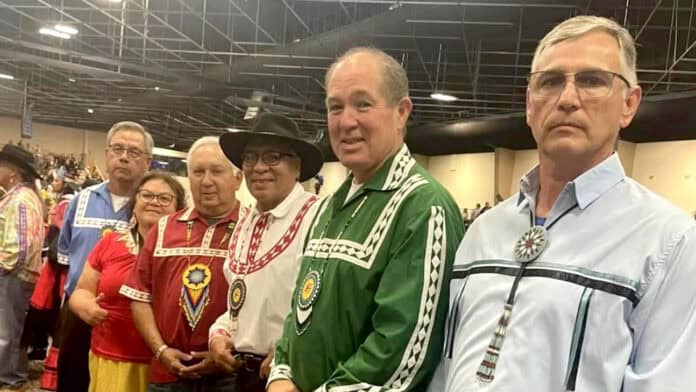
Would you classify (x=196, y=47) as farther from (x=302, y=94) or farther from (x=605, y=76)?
(x=605, y=76)

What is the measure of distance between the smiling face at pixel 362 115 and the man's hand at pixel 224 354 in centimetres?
79

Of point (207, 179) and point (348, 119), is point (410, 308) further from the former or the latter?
point (207, 179)

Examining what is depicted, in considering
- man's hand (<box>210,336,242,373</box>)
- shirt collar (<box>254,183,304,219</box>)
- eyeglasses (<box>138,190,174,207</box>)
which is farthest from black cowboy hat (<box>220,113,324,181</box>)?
man's hand (<box>210,336,242,373</box>)

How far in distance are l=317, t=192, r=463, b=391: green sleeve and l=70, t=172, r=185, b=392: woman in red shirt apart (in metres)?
1.36

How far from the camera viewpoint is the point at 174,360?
2.28 meters

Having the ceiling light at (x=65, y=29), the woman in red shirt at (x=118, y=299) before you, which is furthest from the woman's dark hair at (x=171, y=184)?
the ceiling light at (x=65, y=29)

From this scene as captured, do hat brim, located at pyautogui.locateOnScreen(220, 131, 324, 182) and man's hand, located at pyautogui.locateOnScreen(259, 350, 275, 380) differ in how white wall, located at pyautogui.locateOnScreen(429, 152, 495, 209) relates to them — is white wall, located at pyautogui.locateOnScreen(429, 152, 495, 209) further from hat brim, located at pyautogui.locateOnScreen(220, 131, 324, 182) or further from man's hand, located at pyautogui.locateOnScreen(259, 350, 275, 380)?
man's hand, located at pyautogui.locateOnScreen(259, 350, 275, 380)

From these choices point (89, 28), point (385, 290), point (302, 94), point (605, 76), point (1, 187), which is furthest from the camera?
point (302, 94)

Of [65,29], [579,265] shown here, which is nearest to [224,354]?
Result: [579,265]

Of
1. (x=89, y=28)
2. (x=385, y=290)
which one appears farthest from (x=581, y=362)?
(x=89, y=28)

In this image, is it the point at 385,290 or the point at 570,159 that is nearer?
the point at 570,159

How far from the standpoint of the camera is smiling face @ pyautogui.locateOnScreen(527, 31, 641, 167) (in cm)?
128

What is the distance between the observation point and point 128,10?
9.42m

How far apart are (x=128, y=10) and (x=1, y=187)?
5.54m
